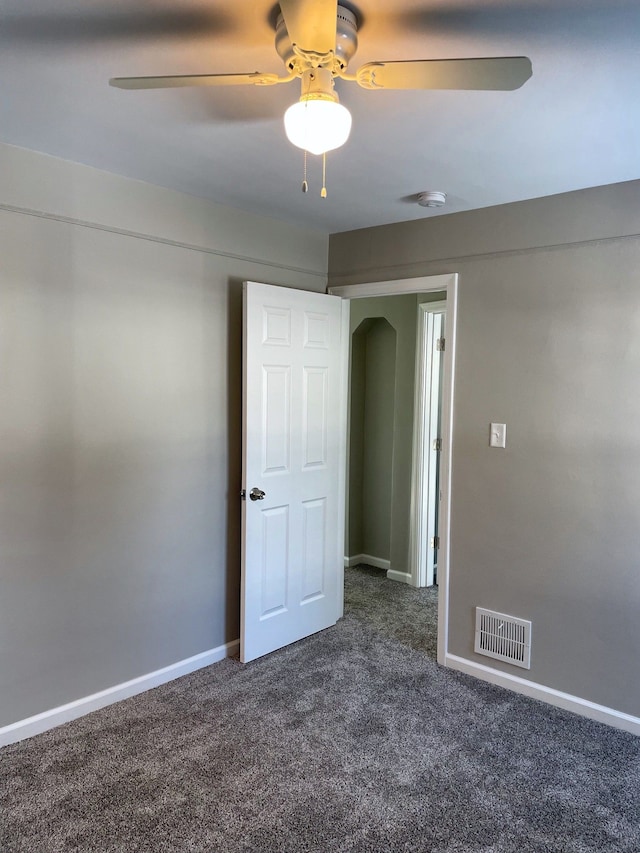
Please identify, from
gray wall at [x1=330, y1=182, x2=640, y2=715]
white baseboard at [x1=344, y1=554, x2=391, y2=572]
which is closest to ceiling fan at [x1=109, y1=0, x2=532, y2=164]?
gray wall at [x1=330, y1=182, x2=640, y2=715]

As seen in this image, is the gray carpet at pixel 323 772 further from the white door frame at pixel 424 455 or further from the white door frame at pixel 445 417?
the white door frame at pixel 424 455

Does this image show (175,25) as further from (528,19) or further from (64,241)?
(64,241)

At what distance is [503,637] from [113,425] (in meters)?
2.24

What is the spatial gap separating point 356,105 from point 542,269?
4.59 ft

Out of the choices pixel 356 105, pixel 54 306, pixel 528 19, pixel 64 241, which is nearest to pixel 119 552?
pixel 54 306

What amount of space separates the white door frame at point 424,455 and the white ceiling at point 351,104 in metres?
1.54

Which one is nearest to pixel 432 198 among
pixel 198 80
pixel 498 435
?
pixel 498 435

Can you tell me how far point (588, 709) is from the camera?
2748mm

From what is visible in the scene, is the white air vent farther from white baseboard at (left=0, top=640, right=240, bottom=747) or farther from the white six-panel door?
white baseboard at (left=0, top=640, right=240, bottom=747)

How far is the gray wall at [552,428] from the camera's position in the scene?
2.63 metres

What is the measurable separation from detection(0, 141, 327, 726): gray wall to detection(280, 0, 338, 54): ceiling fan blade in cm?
158

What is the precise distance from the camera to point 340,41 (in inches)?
57.1

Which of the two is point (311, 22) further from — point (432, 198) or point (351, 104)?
point (432, 198)

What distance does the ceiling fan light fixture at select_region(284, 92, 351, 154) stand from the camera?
1.38m
